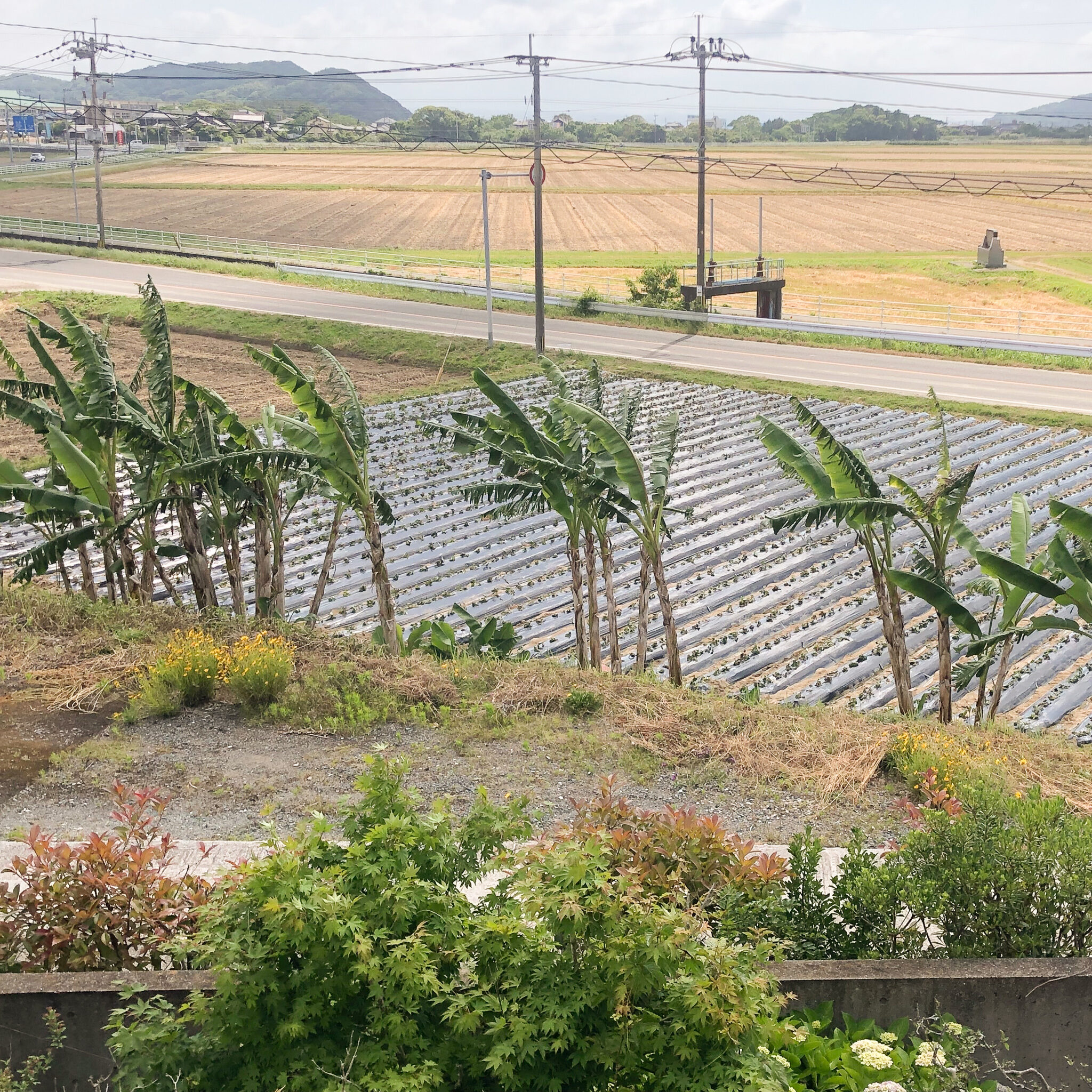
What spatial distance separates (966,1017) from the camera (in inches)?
243

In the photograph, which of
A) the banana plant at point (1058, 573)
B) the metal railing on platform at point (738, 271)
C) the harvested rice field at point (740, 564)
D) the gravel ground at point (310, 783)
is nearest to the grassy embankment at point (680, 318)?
the metal railing on platform at point (738, 271)

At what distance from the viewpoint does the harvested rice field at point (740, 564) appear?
50.2ft

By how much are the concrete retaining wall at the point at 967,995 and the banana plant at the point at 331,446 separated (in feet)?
24.3

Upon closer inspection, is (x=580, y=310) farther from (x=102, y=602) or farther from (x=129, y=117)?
(x=129, y=117)

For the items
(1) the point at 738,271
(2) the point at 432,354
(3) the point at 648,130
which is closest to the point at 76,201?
(1) the point at 738,271

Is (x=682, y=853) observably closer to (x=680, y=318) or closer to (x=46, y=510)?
(x=46, y=510)

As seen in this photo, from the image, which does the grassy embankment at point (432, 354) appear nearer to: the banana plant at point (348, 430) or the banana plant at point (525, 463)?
the banana plant at point (348, 430)

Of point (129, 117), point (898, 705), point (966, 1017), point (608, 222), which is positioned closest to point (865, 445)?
point (898, 705)

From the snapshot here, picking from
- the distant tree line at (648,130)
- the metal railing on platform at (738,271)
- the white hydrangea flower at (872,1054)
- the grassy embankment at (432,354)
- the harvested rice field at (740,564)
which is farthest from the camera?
the distant tree line at (648,130)

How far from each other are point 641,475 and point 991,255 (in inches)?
2029

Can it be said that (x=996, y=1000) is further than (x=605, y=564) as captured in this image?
No

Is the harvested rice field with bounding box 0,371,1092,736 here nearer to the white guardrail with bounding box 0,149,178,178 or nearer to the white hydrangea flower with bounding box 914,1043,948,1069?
the white hydrangea flower with bounding box 914,1043,948,1069

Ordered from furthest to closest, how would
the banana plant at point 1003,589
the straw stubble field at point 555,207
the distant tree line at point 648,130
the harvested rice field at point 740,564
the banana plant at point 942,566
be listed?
the distant tree line at point 648,130
the straw stubble field at point 555,207
the harvested rice field at point 740,564
the banana plant at point 942,566
the banana plant at point 1003,589

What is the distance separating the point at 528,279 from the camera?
53281 mm
